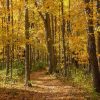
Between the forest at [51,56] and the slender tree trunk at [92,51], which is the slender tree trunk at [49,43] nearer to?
the forest at [51,56]

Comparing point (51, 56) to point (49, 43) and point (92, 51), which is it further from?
point (92, 51)

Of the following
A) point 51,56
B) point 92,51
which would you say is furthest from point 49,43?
point 92,51

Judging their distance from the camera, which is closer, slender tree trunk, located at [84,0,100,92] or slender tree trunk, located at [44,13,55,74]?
slender tree trunk, located at [84,0,100,92]

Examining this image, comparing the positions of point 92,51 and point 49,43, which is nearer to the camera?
point 92,51

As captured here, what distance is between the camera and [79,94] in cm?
1323

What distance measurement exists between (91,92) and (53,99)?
231cm

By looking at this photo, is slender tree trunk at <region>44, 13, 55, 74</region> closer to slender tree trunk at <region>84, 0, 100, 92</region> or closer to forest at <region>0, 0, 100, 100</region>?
forest at <region>0, 0, 100, 100</region>

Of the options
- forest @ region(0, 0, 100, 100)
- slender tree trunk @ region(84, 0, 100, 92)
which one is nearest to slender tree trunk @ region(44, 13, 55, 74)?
forest @ region(0, 0, 100, 100)

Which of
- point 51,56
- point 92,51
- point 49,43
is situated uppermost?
point 49,43

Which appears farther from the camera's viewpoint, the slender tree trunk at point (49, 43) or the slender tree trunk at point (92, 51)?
the slender tree trunk at point (49, 43)

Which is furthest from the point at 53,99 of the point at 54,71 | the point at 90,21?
the point at 54,71

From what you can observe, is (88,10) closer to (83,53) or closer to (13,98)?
(13,98)

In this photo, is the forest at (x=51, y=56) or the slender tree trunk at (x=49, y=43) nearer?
the forest at (x=51, y=56)

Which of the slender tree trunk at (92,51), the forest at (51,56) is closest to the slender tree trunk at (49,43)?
the forest at (51,56)
